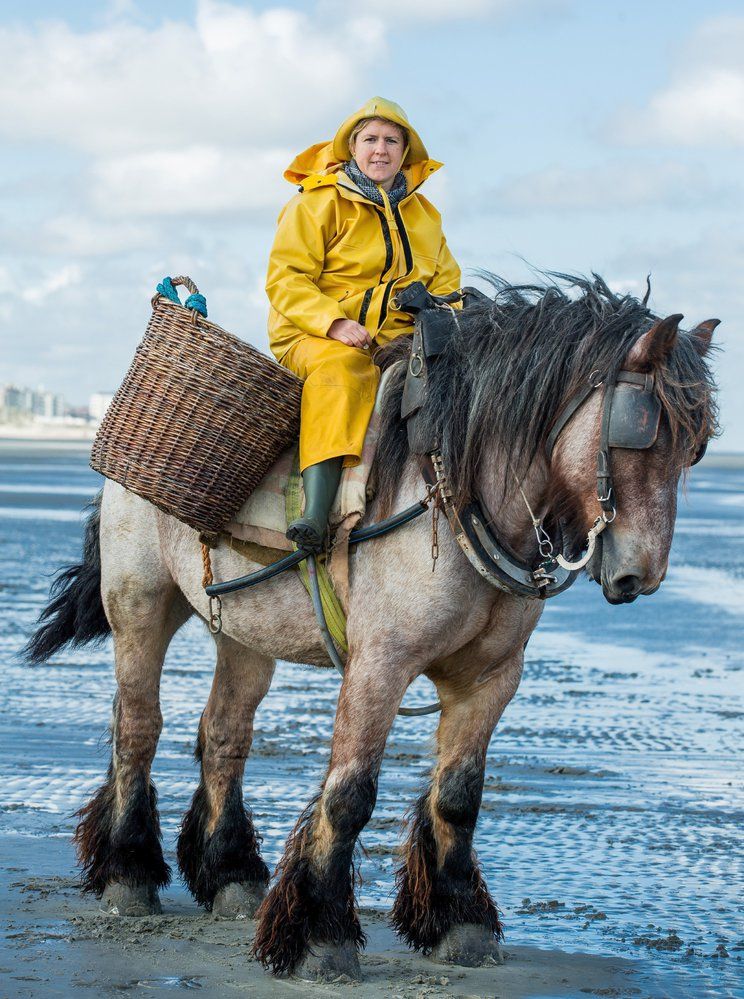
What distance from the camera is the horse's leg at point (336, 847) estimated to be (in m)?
4.93

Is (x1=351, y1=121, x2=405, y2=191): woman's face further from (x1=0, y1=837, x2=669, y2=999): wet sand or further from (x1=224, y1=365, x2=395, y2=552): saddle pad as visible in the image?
(x1=0, y1=837, x2=669, y2=999): wet sand

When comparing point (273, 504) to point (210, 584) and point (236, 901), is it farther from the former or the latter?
point (236, 901)

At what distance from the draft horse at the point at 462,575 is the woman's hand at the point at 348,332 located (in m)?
0.15

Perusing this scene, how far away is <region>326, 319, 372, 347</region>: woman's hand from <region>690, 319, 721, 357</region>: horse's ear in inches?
48.1

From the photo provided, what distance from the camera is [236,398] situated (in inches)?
211

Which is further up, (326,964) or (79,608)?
(79,608)

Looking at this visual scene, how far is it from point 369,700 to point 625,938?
1.53m

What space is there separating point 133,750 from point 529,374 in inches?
105

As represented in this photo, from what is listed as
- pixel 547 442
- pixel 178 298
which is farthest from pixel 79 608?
pixel 547 442

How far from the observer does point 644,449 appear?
175 inches

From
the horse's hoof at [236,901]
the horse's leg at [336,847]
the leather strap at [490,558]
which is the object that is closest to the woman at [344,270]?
the leather strap at [490,558]

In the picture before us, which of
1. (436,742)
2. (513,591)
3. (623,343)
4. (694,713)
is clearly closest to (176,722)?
(694,713)

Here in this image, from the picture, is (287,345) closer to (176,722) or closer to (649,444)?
(649,444)

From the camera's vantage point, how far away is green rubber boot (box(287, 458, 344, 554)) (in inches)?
199
